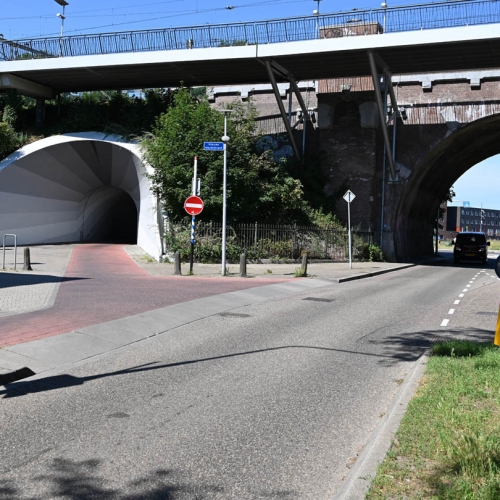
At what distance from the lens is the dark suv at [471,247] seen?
3769cm

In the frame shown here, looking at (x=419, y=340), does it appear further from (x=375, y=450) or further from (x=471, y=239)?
(x=471, y=239)

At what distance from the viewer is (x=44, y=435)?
4879mm

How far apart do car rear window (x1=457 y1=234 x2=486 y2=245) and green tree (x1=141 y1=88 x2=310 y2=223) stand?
15247mm

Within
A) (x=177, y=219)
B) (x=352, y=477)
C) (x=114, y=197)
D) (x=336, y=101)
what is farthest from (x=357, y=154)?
(x=352, y=477)

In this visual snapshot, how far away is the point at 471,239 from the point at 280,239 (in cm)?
1636

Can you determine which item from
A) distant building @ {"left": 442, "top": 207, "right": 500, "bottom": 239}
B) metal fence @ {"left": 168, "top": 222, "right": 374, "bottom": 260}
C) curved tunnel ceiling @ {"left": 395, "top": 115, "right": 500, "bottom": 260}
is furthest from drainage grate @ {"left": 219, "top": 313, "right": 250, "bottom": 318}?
distant building @ {"left": 442, "top": 207, "right": 500, "bottom": 239}

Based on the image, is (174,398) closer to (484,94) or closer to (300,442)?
(300,442)

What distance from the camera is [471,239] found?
3825 cm

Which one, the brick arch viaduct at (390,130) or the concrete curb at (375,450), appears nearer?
the concrete curb at (375,450)

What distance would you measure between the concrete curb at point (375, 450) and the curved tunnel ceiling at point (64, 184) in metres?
23.8

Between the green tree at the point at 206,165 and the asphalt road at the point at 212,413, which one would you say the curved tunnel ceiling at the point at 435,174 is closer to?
the green tree at the point at 206,165

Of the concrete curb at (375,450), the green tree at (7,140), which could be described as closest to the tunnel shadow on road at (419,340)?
the concrete curb at (375,450)

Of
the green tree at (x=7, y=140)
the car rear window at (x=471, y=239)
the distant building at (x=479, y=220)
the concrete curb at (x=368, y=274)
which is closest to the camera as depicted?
the concrete curb at (x=368, y=274)

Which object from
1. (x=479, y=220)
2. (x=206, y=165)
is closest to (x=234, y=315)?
(x=206, y=165)
